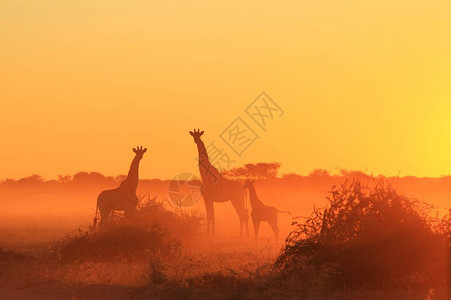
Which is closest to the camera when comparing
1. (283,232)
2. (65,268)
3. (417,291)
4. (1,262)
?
(417,291)

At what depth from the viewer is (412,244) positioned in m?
14.5

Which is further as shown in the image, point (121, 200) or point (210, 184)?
point (210, 184)

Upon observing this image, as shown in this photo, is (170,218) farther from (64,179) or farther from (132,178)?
(64,179)

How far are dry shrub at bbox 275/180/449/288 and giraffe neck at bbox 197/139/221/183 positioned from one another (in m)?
11.6

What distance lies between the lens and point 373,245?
570 inches

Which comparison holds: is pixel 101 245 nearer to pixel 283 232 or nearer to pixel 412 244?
pixel 412 244

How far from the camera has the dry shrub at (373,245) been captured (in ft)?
46.7

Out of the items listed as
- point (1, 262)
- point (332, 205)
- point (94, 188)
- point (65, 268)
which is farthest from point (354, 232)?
point (94, 188)

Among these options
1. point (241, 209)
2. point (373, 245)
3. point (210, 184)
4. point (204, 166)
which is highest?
point (204, 166)

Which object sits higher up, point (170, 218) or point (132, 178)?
point (132, 178)

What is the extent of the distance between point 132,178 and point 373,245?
10794 millimetres

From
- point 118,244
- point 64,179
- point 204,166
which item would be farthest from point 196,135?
point 64,179

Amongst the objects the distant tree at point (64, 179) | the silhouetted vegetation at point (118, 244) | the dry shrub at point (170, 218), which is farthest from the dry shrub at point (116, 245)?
the distant tree at point (64, 179)

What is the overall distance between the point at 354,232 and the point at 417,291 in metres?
1.68
